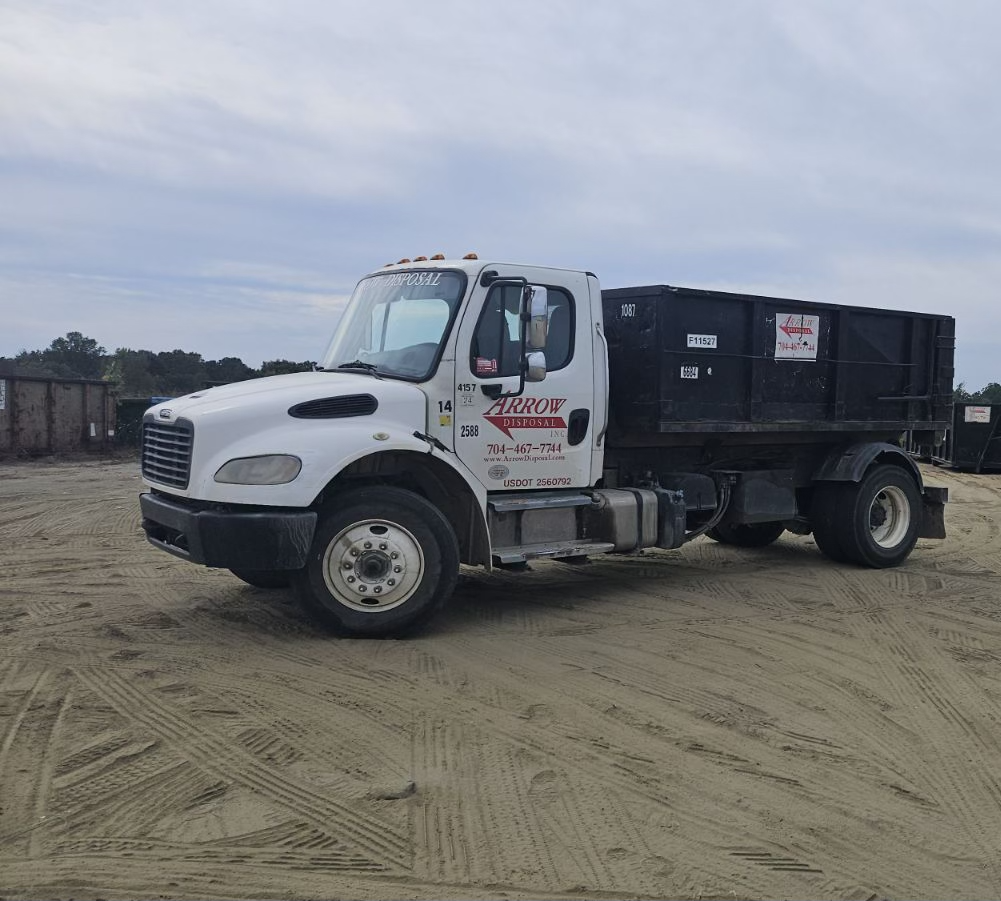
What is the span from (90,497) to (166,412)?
978 centimetres

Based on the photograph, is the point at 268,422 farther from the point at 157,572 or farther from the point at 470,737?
the point at 157,572

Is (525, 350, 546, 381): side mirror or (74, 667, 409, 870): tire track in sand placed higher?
(525, 350, 546, 381): side mirror

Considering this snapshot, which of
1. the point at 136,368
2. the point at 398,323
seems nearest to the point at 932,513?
the point at 398,323

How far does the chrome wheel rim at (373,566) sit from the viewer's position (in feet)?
22.0

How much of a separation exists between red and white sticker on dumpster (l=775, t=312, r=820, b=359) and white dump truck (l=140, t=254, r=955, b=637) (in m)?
0.02

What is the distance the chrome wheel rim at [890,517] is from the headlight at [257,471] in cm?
652

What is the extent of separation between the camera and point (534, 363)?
7.29 m

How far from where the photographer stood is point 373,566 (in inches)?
267

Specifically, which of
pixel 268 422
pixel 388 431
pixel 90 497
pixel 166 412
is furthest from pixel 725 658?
pixel 90 497

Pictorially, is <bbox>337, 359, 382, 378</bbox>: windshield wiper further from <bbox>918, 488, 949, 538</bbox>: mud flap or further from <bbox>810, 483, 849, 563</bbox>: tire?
<bbox>918, 488, 949, 538</bbox>: mud flap

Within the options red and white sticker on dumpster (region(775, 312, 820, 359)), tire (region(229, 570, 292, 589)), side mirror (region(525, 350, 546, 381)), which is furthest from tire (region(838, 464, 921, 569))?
tire (region(229, 570, 292, 589))

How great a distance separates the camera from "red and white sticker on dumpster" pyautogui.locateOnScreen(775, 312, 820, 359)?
30.5 ft

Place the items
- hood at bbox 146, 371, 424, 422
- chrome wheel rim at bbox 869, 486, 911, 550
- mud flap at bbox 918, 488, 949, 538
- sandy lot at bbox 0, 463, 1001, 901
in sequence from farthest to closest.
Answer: mud flap at bbox 918, 488, 949, 538 → chrome wheel rim at bbox 869, 486, 911, 550 → hood at bbox 146, 371, 424, 422 → sandy lot at bbox 0, 463, 1001, 901

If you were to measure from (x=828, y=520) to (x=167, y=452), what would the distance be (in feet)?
21.7
